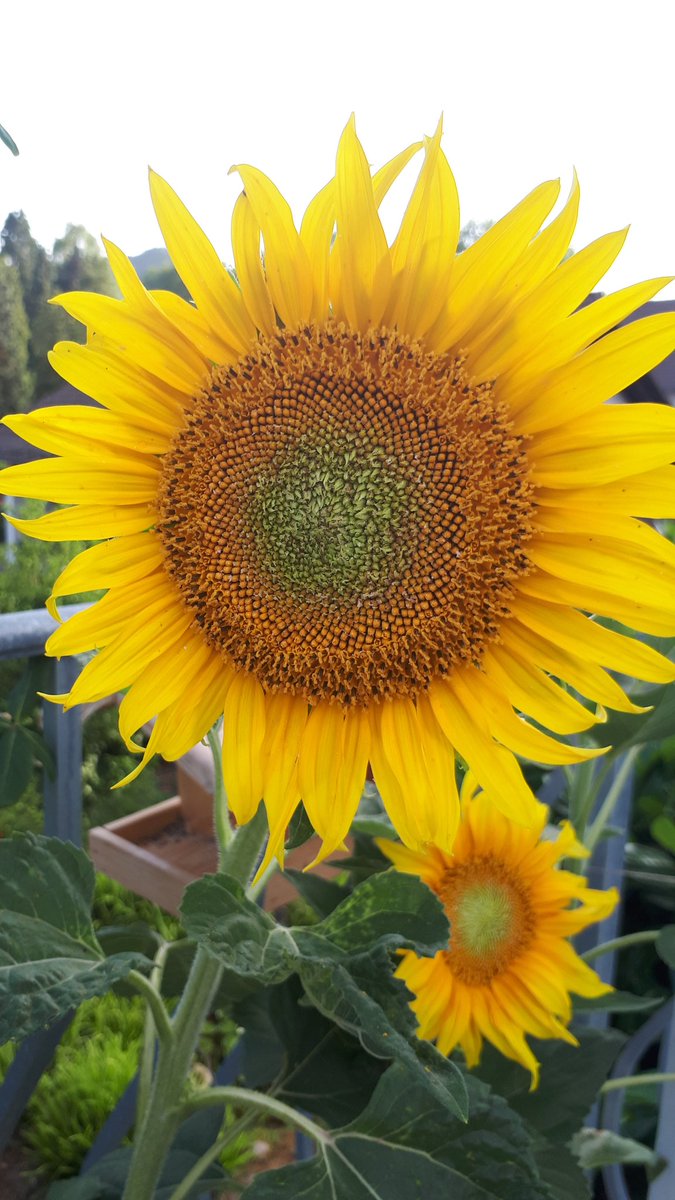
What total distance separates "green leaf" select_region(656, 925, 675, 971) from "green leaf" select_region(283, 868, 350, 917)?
327mm

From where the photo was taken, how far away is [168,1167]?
82cm

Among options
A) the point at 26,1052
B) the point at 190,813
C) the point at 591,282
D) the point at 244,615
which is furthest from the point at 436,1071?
the point at 190,813

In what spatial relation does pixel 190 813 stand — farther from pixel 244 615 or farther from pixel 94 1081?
pixel 94 1081

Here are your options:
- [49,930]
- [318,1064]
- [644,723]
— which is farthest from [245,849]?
[644,723]

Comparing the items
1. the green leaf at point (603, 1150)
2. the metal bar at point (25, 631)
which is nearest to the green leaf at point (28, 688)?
the metal bar at point (25, 631)

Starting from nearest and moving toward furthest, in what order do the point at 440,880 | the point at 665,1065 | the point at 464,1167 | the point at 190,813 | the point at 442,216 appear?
1. the point at 442,216
2. the point at 464,1167
3. the point at 440,880
4. the point at 665,1065
5. the point at 190,813

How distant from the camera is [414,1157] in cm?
62

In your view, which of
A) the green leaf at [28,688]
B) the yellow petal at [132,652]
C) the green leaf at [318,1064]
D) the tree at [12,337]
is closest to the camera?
the yellow petal at [132,652]

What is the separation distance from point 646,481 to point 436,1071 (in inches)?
14.1

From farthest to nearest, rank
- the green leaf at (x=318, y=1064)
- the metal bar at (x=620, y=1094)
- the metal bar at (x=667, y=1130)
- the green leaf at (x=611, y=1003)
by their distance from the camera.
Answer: the metal bar at (x=620, y=1094)
the metal bar at (x=667, y=1130)
the green leaf at (x=611, y=1003)
the green leaf at (x=318, y=1064)

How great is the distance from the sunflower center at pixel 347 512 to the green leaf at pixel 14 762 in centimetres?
47

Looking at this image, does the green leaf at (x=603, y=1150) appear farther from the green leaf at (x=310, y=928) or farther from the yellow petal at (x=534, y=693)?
the yellow petal at (x=534, y=693)

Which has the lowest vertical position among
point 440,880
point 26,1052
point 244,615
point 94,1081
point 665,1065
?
point 94,1081

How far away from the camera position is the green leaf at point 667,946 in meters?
0.84
